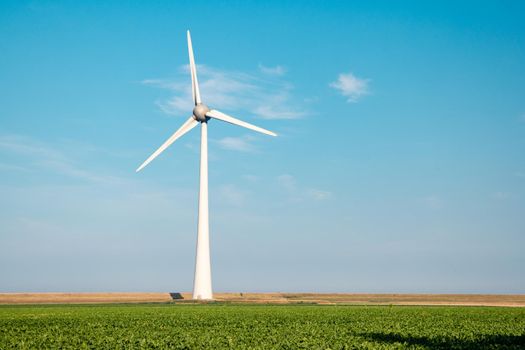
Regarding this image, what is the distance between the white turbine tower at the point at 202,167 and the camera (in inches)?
3514

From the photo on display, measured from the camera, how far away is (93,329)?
4572 centimetres

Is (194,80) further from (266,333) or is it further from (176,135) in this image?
(266,333)

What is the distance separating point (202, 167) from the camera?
90625 mm

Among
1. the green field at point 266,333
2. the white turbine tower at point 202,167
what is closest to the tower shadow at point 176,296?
the white turbine tower at point 202,167

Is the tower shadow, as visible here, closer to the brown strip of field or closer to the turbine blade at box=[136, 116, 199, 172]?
the brown strip of field

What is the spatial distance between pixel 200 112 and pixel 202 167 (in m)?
8.16

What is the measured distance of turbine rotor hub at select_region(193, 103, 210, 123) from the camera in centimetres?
9256

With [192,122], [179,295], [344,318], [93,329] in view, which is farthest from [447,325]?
[179,295]

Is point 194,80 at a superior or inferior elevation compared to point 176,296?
superior

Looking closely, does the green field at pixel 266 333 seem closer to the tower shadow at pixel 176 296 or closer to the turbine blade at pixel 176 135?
the turbine blade at pixel 176 135

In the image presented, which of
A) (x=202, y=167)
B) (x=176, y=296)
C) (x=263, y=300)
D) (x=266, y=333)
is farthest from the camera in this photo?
(x=176, y=296)

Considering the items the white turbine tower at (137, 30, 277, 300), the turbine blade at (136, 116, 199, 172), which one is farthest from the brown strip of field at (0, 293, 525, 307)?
the turbine blade at (136, 116, 199, 172)

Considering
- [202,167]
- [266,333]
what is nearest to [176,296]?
[202,167]

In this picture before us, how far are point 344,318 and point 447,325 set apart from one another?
11266mm
